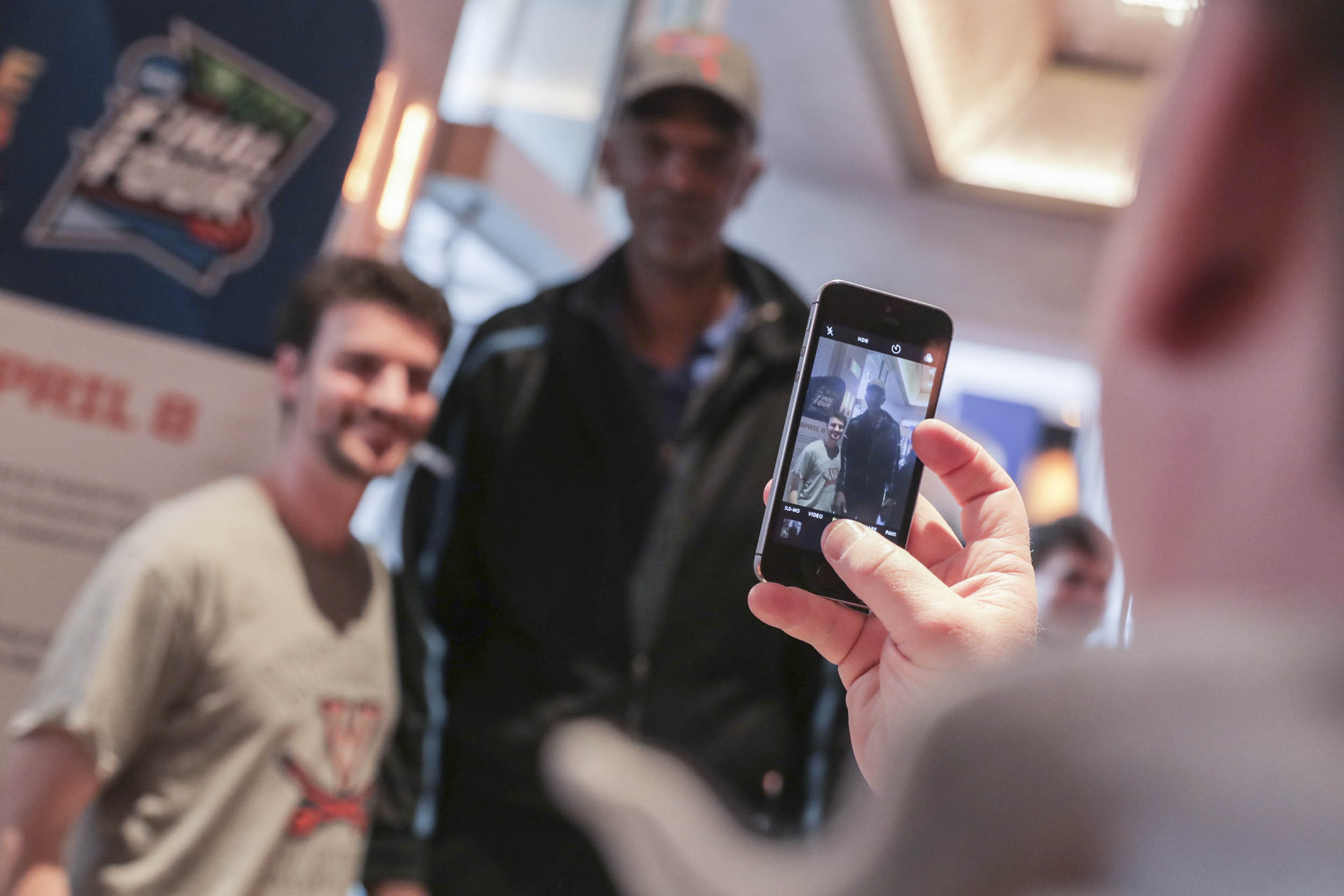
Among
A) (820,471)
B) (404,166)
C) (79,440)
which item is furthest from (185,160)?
(820,471)

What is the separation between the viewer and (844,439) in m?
0.59

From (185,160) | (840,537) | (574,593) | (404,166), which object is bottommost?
(574,593)

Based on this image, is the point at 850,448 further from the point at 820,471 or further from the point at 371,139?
the point at 371,139

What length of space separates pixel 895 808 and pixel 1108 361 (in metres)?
0.13

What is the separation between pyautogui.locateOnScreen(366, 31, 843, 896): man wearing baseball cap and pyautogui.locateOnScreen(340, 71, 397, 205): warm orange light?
66cm

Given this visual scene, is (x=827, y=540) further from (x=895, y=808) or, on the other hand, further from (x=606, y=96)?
(x=606, y=96)

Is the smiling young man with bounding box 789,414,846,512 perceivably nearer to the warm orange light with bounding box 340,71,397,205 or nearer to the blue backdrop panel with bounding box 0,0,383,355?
the blue backdrop panel with bounding box 0,0,383,355

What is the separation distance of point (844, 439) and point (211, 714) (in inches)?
47.3

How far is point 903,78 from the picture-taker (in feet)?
18.6

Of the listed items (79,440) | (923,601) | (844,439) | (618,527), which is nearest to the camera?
(923,601)

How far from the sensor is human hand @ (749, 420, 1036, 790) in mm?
478

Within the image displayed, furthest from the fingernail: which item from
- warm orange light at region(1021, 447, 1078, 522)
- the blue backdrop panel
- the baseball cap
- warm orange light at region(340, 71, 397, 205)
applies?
warm orange light at region(1021, 447, 1078, 522)

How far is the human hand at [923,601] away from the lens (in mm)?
478

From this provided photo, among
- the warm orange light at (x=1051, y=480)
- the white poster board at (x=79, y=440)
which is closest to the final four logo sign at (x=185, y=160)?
the white poster board at (x=79, y=440)
